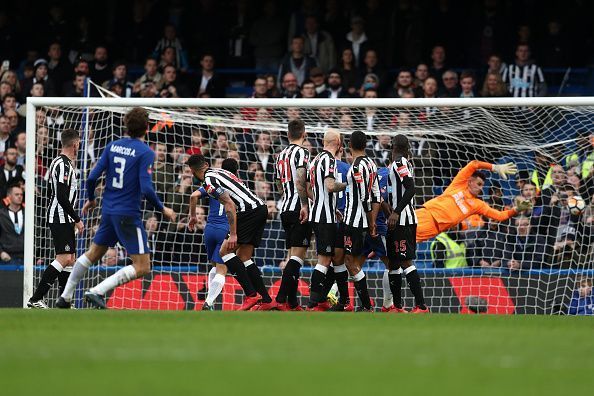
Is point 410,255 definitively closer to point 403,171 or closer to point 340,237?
point 340,237

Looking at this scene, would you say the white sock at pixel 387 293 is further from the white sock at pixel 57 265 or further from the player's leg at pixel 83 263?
the white sock at pixel 57 265

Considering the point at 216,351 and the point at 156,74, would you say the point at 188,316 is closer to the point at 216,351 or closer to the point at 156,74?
the point at 216,351

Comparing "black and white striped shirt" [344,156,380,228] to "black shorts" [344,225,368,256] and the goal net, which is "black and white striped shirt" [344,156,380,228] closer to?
"black shorts" [344,225,368,256]

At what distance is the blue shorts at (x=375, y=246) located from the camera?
41.9 feet

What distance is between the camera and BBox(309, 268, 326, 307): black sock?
12.4 m

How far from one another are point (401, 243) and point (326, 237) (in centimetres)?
80

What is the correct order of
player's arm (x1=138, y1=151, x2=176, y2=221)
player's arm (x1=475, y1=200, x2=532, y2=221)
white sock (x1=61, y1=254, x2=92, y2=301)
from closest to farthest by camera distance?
player's arm (x1=138, y1=151, x2=176, y2=221) < white sock (x1=61, y1=254, x2=92, y2=301) < player's arm (x1=475, y1=200, x2=532, y2=221)

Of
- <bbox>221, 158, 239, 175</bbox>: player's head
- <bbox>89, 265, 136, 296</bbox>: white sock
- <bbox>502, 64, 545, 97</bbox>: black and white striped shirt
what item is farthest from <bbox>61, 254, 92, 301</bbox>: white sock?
<bbox>502, 64, 545, 97</bbox>: black and white striped shirt

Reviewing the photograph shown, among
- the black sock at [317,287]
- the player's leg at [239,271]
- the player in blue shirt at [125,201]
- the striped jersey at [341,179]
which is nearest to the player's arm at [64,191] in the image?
the player in blue shirt at [125,201]

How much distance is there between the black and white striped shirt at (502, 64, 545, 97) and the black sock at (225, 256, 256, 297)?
7291 mm

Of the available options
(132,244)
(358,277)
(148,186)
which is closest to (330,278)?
(358,277)

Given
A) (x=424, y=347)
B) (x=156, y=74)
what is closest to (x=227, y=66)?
(x=156, y=74)

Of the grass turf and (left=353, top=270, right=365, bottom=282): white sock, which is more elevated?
(left=353, top=270, right=365, bottom=282): white sock

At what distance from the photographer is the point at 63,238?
1280cm
